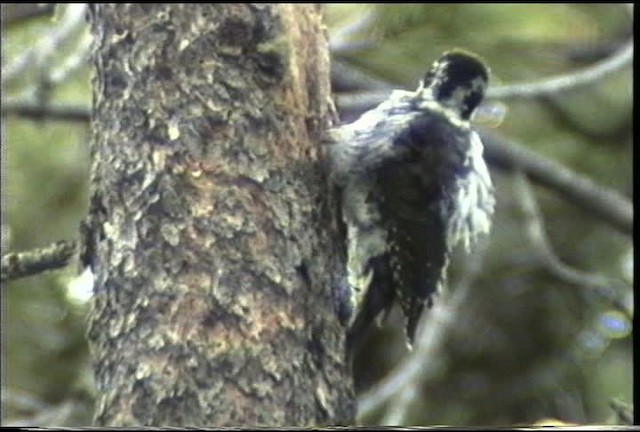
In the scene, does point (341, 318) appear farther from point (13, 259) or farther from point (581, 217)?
point (581, 217)

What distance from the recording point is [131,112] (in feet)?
2.71

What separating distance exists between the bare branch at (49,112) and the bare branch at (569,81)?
0.44 metres

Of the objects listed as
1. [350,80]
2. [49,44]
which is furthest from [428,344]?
[49,44]

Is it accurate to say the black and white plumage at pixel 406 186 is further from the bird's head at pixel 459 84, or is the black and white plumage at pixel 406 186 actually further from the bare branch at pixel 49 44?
the bare branch at pixel 49 44

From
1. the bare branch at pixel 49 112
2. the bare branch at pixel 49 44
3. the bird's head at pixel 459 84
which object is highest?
the bird's head at pixel 459 84

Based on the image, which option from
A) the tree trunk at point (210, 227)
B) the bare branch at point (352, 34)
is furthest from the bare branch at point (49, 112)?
the tree trunk at point (210, 227)

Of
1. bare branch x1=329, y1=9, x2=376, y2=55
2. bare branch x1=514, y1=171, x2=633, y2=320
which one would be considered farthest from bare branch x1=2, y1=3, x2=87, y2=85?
bare branch x1=514, y1=171, x2=633, y2=320

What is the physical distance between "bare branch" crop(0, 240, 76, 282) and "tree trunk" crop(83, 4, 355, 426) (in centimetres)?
6

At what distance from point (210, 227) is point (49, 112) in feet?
1.78

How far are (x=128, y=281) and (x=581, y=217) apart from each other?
0.68 meters

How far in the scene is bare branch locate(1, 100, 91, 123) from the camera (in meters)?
1.22

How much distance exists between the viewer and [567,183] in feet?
4.43

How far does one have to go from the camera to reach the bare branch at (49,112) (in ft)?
4.02

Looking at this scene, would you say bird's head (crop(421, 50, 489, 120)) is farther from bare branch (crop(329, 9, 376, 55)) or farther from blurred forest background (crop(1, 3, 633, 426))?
bare branch (crop(329, 9, 376, 55))
